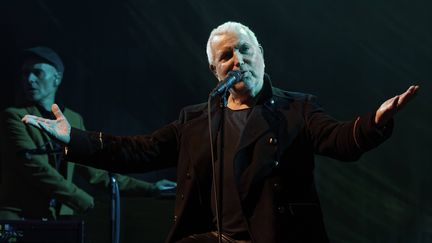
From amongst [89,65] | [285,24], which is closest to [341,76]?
[285,24]

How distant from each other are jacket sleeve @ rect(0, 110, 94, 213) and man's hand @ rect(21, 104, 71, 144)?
2552 mm

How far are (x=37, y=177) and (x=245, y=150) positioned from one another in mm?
3087

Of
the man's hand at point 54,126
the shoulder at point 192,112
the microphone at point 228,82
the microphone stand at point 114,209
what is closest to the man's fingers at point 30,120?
the man's hand at point 54,126

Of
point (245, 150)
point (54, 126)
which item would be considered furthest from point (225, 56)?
point (54, 126)

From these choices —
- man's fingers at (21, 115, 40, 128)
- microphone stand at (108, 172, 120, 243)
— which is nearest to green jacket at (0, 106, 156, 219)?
microphone stand at (108, 172, 120, 243)

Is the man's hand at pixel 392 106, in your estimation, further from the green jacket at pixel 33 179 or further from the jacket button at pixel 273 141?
the green jacket at pixel 33 179

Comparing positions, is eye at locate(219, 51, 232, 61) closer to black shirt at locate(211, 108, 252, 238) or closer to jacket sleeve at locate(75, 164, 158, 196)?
black shirt at locate(211, 108, 252, 238)

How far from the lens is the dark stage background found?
483cm

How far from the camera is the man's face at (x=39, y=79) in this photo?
206 inches

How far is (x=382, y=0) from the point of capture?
5000 mm

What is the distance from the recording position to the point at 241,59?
105 inches

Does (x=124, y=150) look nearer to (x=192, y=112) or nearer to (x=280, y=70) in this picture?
(x=192, y=112)

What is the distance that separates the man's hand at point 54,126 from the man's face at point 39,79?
8.75 ft

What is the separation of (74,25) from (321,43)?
2.15 m
